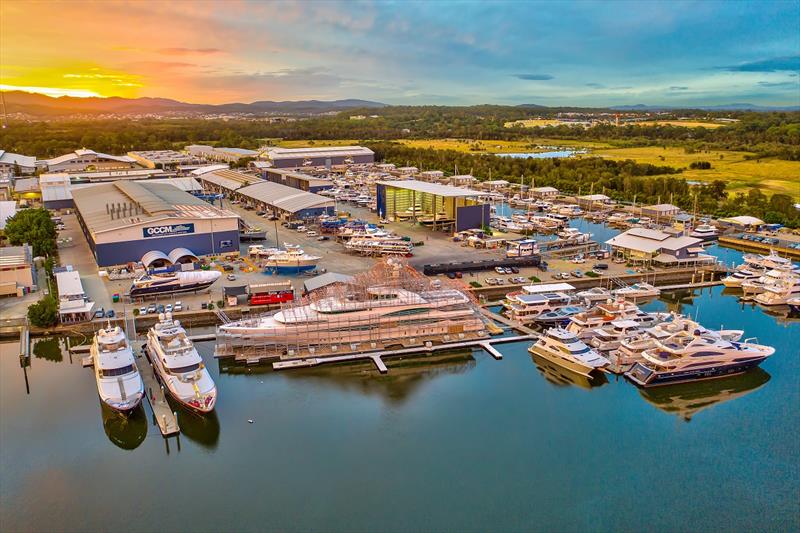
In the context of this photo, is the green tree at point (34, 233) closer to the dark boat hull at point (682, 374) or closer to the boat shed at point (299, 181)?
the boat shed at point (299, 181)

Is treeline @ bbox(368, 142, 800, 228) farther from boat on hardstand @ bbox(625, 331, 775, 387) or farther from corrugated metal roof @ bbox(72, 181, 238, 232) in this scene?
corrugated metal roof @ bbox(72, 181, 238, 232)

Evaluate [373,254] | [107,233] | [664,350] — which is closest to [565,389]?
[664,350]

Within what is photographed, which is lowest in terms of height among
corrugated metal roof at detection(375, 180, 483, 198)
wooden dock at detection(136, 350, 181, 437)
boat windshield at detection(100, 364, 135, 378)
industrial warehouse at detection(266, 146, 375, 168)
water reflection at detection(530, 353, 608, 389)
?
water reflection at detection(530, 353, 608, 389)

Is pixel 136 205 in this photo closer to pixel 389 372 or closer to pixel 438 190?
pixel 438 190

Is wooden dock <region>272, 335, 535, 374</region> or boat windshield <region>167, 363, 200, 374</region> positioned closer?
boat windshield <region>167, 363, 200, 374</region>

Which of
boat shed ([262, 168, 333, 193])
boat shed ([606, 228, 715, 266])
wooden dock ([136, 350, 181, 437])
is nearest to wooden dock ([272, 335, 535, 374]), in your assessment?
wooden dock ([136, 350, 181, 437])

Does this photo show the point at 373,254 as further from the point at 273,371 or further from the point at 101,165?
the point at 101,165
